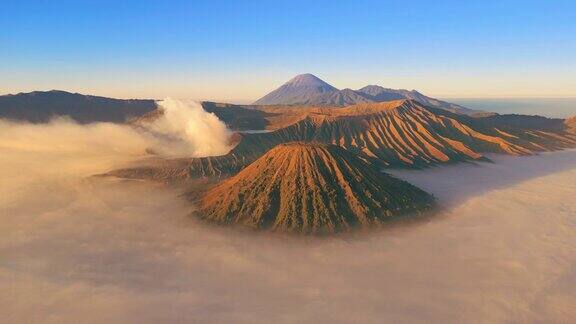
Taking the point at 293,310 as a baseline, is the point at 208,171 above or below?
above

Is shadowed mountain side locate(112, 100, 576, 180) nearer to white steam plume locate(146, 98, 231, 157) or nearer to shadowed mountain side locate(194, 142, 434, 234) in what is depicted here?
white steam plume locate(146, 98, 231, 157)

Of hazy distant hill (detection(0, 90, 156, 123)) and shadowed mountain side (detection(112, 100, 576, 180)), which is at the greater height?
hazy distant hill (detection(0, 90, 156, 123))

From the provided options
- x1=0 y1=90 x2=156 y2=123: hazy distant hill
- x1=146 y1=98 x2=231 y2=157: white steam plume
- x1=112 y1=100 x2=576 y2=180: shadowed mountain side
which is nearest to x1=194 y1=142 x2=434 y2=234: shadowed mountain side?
x1=112 y1=100 x2=576 y2=180: shadowed mountain side

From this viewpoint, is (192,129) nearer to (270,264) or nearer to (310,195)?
(310,195)

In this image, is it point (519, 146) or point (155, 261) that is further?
point (519, 146)

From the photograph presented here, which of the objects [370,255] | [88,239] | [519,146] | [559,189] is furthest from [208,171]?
[519,146]

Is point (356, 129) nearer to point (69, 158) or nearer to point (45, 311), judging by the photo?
point (69, 158)
